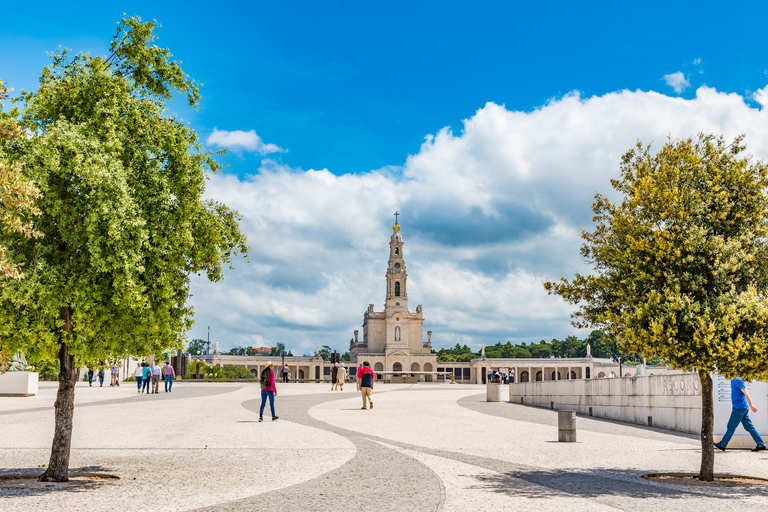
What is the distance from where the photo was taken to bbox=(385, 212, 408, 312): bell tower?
126 m

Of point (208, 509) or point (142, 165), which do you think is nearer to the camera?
point (208, 509)

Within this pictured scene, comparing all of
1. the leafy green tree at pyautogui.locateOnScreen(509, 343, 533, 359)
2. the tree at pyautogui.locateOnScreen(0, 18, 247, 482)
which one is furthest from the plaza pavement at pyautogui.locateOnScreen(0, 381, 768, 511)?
the leafy green tree at pyautogui.locateOnScreen(509, 343, 533, 359)

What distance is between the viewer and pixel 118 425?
1788 cm

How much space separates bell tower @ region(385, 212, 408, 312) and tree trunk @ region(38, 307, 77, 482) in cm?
11577

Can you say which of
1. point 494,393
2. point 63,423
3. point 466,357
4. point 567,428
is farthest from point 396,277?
point 63,423

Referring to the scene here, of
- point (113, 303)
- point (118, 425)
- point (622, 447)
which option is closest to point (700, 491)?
point (622, 447)

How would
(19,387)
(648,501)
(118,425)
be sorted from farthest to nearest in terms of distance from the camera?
(19,387)
(118,425)
(648,501)

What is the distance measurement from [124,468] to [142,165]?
191 inches

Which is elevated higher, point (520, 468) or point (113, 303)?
point (113, 303)

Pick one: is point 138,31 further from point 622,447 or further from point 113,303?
point 622,447

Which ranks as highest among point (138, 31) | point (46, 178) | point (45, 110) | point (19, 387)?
point (138, 31)

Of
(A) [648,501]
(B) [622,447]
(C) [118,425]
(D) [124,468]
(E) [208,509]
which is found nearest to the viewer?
(E) [208,509]

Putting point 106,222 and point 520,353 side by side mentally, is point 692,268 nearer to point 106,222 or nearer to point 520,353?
point 106,222

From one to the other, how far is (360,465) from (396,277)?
4570 inches
